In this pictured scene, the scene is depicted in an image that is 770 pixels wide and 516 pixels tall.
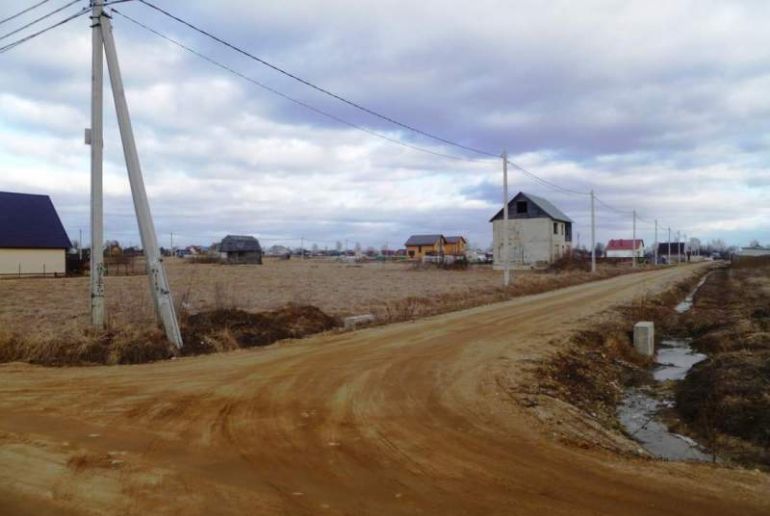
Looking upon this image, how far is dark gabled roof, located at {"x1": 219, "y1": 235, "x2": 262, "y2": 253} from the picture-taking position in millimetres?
105500

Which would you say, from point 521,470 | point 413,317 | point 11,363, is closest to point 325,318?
point 413,317

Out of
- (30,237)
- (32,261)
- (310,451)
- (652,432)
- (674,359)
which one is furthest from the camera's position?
(30,237)

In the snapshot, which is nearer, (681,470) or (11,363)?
(681,470)

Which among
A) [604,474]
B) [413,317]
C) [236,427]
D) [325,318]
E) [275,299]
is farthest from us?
[275,299]

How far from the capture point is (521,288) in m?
35.8

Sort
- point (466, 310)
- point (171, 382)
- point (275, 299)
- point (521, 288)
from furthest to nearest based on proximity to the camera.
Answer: point (521, 288) < point (275, 299) < point (466, 310) < point (171, 382)

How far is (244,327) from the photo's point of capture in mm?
16016

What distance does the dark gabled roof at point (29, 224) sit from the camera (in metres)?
53.7

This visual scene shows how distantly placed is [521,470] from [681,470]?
5.34 ft

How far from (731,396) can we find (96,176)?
45.0 ft

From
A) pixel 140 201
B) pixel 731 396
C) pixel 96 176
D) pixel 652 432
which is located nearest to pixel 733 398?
pixel 731 396

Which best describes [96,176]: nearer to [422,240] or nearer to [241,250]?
[241,250]

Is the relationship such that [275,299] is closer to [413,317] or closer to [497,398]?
[413,317]

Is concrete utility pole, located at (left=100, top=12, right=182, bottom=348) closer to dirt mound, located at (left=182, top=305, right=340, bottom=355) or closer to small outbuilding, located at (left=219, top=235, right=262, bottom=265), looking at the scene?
dirt mound, located at (left=182, top=305, right=340, bottom=355)
